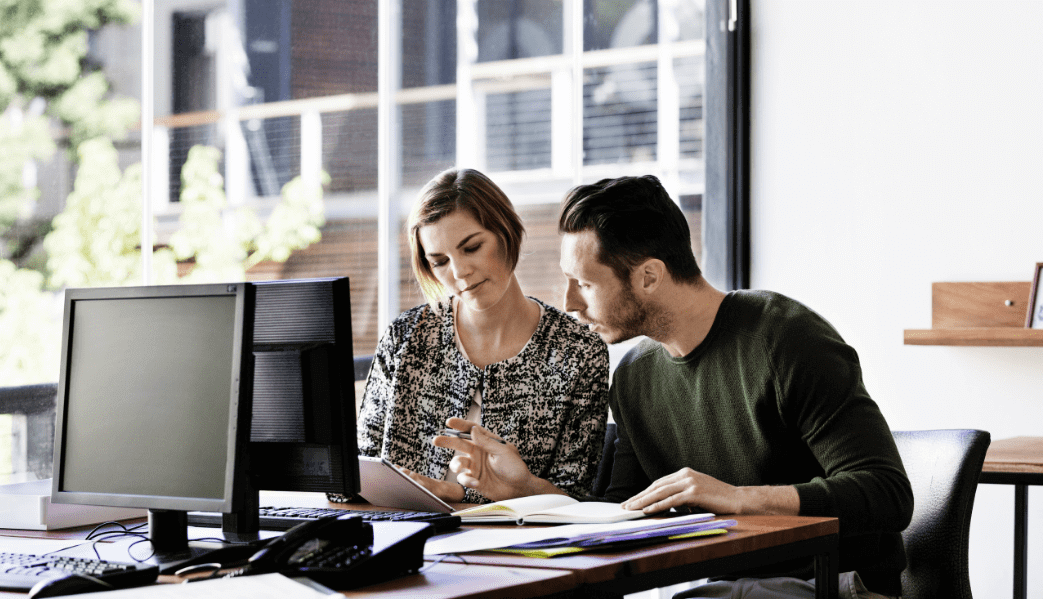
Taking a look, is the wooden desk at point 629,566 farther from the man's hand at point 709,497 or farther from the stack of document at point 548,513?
the stack of document at point 548,513

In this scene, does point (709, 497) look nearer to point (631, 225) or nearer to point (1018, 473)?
point (631, 225)

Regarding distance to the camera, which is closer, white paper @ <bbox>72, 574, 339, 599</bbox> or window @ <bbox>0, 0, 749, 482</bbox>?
white paper @ <bbox>72, 574, 339, 599</bbox>

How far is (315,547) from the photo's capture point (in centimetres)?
121

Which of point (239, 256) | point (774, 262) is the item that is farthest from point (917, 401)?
point (239, 256)

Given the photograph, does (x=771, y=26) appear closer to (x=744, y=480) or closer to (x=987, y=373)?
(x=987, y=373)

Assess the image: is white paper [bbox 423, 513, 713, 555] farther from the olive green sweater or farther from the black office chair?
the black office chair

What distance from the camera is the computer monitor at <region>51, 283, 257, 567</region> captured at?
53.6 inches

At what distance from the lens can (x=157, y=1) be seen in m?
2.60

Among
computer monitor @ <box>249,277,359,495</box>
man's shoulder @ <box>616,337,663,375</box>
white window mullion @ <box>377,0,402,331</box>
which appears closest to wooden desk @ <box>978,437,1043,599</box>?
man's shoulder @ <box>616,337,663,375</box>

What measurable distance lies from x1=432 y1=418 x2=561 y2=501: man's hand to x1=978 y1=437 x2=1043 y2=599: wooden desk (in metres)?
0.99

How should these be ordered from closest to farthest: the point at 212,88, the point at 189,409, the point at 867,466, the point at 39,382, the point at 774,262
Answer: the point at 189,409 → the point at 867,466 → the point at 39,382 → the point at 212,88 → the point at 774,262

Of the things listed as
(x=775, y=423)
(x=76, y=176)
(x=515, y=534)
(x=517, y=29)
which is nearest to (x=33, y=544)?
(x=515, y=534)

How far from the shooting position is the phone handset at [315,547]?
1163 mm

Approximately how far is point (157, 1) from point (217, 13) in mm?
240
